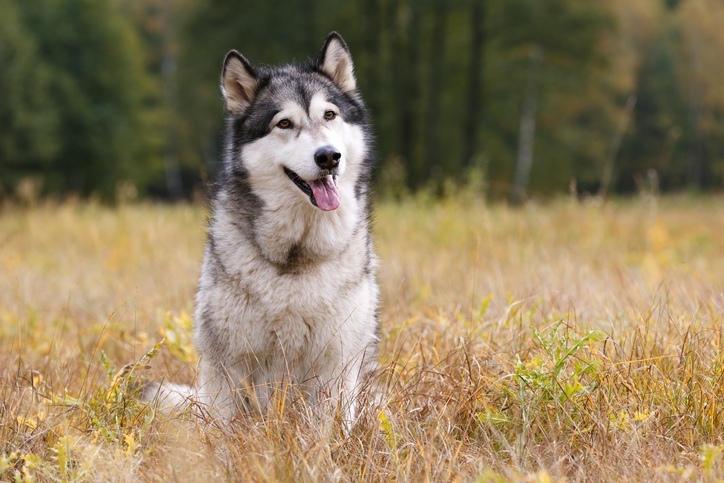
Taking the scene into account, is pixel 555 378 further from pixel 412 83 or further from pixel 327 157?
pixel 412 83

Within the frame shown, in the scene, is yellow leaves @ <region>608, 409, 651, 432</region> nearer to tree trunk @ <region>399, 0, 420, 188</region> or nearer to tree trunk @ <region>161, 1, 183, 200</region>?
tree trunk @ <region>399, 0, 420, 188</region>

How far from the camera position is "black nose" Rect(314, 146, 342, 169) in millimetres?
2844

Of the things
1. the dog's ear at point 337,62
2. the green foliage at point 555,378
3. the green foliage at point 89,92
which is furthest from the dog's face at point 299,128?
the green foliage at point 89,92

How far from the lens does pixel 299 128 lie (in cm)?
305

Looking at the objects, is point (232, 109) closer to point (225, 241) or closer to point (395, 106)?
point (225, 241)

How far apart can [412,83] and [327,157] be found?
20235 millimetres

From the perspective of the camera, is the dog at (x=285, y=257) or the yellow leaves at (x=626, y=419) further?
the dog at (x=285, y=257)

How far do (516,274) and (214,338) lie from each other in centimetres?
335

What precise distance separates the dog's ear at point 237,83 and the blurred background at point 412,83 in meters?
8.55

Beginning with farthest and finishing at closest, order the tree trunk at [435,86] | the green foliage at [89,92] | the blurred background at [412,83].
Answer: the green foliage at [89,92] < the tree trunk at [435,86] < the blurred background at [412,83]

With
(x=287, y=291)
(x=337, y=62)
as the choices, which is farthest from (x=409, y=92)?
(x=287, y=291)

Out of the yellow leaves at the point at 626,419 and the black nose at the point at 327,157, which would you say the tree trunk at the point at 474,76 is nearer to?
the black nose at the point at 327,157

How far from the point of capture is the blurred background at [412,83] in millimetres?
20859

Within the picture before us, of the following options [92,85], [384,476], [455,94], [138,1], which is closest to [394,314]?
[384,476]
